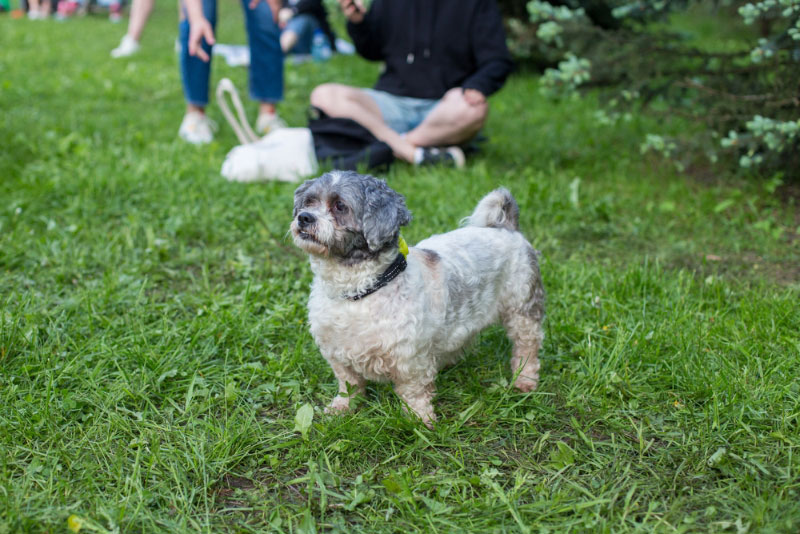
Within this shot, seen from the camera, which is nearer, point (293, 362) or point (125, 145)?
point (293, 362)

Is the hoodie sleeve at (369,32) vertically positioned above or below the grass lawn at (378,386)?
above

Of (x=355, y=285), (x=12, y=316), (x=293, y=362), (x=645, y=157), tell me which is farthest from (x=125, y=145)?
(x=645, y=157)

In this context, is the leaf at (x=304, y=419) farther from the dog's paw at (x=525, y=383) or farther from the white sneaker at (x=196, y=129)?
the white sneaker at (x=196, y=129)

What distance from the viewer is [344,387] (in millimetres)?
2934

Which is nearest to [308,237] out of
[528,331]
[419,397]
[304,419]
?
[304,419]

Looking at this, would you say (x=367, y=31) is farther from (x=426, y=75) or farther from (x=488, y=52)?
(x=488, y=52)

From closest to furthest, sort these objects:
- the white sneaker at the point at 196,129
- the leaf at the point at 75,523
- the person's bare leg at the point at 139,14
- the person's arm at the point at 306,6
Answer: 1. the leaf at the point at 75,523
2. the white sneaker at the point at 196,129
3. the person's bare leg at the point at 139,14
4. the person's arm at the point at 306,6

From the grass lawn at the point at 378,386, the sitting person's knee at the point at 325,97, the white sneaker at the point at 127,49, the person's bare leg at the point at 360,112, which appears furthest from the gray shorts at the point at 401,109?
the white sneaker at the point at 127,49

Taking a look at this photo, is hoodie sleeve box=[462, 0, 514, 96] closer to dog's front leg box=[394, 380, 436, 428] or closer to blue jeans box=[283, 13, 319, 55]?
dog's front leg box=[394, 380, 436, 428]

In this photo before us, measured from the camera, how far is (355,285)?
2.65 meters

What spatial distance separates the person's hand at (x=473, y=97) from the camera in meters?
5.61

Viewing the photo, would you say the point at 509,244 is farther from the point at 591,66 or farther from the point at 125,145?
the point at 125,145

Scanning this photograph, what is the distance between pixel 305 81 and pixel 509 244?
6.38 metres

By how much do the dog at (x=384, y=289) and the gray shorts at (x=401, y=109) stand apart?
Answer: 305 cm
